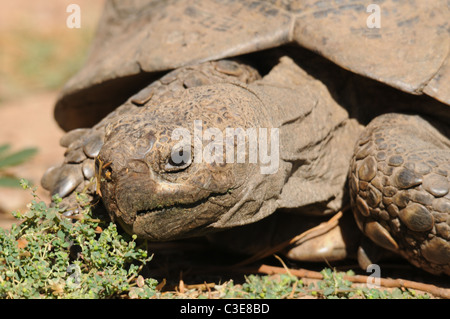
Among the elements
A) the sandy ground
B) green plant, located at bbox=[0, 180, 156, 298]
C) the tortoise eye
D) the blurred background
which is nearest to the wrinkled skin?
the tortoise eye

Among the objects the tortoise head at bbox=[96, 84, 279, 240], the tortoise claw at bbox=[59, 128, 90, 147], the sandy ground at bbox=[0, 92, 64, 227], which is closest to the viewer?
the tortoise head at bbox=[96, 84, 279, 240]

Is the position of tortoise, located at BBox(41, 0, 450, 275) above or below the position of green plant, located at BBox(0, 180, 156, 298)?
above

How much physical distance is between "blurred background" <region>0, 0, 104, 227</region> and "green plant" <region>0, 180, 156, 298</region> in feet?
7.42

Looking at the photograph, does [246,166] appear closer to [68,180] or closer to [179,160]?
[179,160]

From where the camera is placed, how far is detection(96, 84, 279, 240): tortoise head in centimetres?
234

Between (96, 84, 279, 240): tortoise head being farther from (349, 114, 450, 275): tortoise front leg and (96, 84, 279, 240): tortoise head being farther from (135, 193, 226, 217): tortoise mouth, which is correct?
(349, 114, 450, 275): tortoise front leg

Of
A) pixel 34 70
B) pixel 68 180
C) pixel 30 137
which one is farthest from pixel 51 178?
pixel 34 70

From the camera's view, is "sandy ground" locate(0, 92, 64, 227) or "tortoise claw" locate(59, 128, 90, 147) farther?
"sandy ground" locate(0, 92, 64, 227)

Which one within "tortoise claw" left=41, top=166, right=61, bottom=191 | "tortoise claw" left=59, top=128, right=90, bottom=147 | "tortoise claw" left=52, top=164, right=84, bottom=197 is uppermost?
"tortoise claw" left=59, top=128, right=90, bottom=147

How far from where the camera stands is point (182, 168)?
2375 millimetres

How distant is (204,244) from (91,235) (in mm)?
908

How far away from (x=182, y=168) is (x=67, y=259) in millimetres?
692

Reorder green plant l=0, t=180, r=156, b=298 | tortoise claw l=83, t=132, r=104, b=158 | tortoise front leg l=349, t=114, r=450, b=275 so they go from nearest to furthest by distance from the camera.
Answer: green plant l=0, t=180, r=156, b=298, tortoise front leg l=349, t=114, r=450, b=275, tortoise claw l=83, t=132, r=104, b=158

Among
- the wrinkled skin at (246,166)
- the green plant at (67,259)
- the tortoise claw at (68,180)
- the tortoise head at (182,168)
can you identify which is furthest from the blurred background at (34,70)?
the tortoise head at (182,168)
